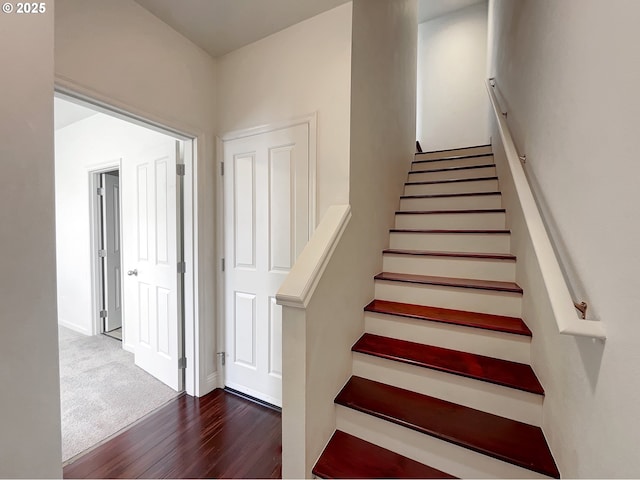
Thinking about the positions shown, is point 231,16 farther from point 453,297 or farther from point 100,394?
point 100,394

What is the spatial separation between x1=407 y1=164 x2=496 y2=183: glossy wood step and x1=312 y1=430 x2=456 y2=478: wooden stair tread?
8.22ft

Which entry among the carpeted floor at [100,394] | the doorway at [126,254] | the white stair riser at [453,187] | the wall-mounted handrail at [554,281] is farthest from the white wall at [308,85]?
the carpeted floor at [100,394]

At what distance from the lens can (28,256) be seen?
3.14 feet

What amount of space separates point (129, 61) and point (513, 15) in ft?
9.00

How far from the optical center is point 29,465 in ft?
3.12

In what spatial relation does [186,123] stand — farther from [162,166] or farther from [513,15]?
[513,15]

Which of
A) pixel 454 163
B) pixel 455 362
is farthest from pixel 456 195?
pixel 455 362

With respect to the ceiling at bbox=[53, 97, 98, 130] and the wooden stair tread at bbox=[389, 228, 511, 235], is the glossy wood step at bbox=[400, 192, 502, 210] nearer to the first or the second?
the wooden stair tread at bbox=[389, 228, 511, 235]

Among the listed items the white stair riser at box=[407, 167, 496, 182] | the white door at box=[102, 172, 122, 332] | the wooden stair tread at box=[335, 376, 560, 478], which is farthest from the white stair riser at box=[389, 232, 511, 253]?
the white door at box=[102, 172, 122, 332]

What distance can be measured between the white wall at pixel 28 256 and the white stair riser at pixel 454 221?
91.3 inches

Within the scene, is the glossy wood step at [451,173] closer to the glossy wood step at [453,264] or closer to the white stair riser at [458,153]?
the white stair riser at [458,153]

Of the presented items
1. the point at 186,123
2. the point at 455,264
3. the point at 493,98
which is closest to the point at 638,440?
the point at 455,264

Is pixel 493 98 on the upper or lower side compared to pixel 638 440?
upper

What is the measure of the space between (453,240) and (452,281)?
0.44 meters
